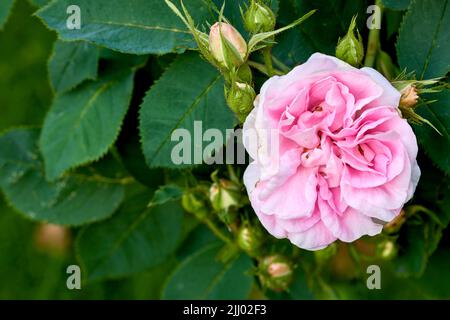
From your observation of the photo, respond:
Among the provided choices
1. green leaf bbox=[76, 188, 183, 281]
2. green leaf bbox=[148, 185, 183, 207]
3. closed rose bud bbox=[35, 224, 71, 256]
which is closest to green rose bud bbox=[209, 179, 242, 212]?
green leaf bbox=[148, 185, 183, 207]

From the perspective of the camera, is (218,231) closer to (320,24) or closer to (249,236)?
(249,236)

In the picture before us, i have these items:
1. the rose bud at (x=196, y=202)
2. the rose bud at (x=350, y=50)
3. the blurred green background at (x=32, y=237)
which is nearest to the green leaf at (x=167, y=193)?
the rose bud at (x=196, y=202)

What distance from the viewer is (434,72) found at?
0.64 meters

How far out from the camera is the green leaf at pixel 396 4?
0.68 meters

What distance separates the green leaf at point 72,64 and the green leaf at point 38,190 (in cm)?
12

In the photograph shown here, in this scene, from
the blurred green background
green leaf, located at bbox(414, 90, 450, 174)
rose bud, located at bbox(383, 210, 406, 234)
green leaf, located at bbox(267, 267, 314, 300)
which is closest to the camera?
green leaf, located at bbox(414, 90, 450, 174)

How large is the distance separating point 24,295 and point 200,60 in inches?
34.3

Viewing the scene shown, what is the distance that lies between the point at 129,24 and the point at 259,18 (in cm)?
16

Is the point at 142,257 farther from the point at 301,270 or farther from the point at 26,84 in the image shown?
the point at 26,84

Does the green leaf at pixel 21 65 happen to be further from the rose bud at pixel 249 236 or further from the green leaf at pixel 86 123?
the rose bud at pixel 249 236

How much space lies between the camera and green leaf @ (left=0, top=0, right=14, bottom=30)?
0.77 meters

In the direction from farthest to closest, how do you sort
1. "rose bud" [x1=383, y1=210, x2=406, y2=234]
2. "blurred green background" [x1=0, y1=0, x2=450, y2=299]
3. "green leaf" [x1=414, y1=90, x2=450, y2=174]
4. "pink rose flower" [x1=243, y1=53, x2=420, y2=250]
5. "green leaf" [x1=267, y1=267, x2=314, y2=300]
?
"blurred green background" [x1=0, y1=0, x2=450, y2=299]
"green leaf" [x1=267, y1=267, x2=314, y2=300]
"rose bud" [x1=383, y1=210, x2=406, y2=234]
"green leaf" [x1=414, y1=90, x2=450, y2=174]
"pink rose flower" [x1=243, y1=53, x2=420, y2=250]

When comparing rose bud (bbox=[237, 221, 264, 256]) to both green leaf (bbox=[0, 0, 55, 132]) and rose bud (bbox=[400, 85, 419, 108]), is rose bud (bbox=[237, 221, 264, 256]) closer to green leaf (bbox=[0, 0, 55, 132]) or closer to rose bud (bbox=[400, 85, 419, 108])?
rose bud (bbox=[400, 85, 419, 108])

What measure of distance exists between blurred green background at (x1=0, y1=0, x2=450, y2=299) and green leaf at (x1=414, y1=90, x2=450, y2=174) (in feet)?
2.37
